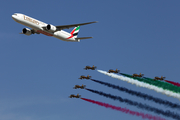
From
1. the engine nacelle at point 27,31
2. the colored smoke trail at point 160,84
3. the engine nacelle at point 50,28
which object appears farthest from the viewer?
the engine nacelle at point 27,31

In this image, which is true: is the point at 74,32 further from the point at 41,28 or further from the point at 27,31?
the point at 41,28

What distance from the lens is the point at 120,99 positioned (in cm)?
11706

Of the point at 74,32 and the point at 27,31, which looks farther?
the point at 74,32

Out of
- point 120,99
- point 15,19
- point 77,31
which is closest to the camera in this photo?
point 15,19

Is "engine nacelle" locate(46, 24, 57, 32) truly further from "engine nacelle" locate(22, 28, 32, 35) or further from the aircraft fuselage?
"engine nacelle" locate(22, 28, 32, 35)

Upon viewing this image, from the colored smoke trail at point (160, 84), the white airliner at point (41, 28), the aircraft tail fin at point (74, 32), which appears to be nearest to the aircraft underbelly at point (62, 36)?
the white airliner at point (41, 28)

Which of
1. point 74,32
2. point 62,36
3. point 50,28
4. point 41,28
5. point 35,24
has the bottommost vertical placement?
point 62,36

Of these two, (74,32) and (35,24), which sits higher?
(74,32)

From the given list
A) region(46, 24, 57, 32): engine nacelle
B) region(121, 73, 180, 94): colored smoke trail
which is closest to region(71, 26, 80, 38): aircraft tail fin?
region(46, 24, 57, 32): engine nacelle

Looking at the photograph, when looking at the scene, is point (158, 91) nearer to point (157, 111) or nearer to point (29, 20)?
point (157, 111)

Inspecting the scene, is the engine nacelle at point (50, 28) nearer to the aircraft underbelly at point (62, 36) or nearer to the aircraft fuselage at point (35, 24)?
the aircraft fuselage at point (35, 24)

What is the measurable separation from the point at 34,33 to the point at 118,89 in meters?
30.6

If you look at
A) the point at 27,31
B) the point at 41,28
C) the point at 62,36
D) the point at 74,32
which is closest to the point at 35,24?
the point at 41,28

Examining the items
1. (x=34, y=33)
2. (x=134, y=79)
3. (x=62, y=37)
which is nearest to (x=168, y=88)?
(x=134, y=79)
